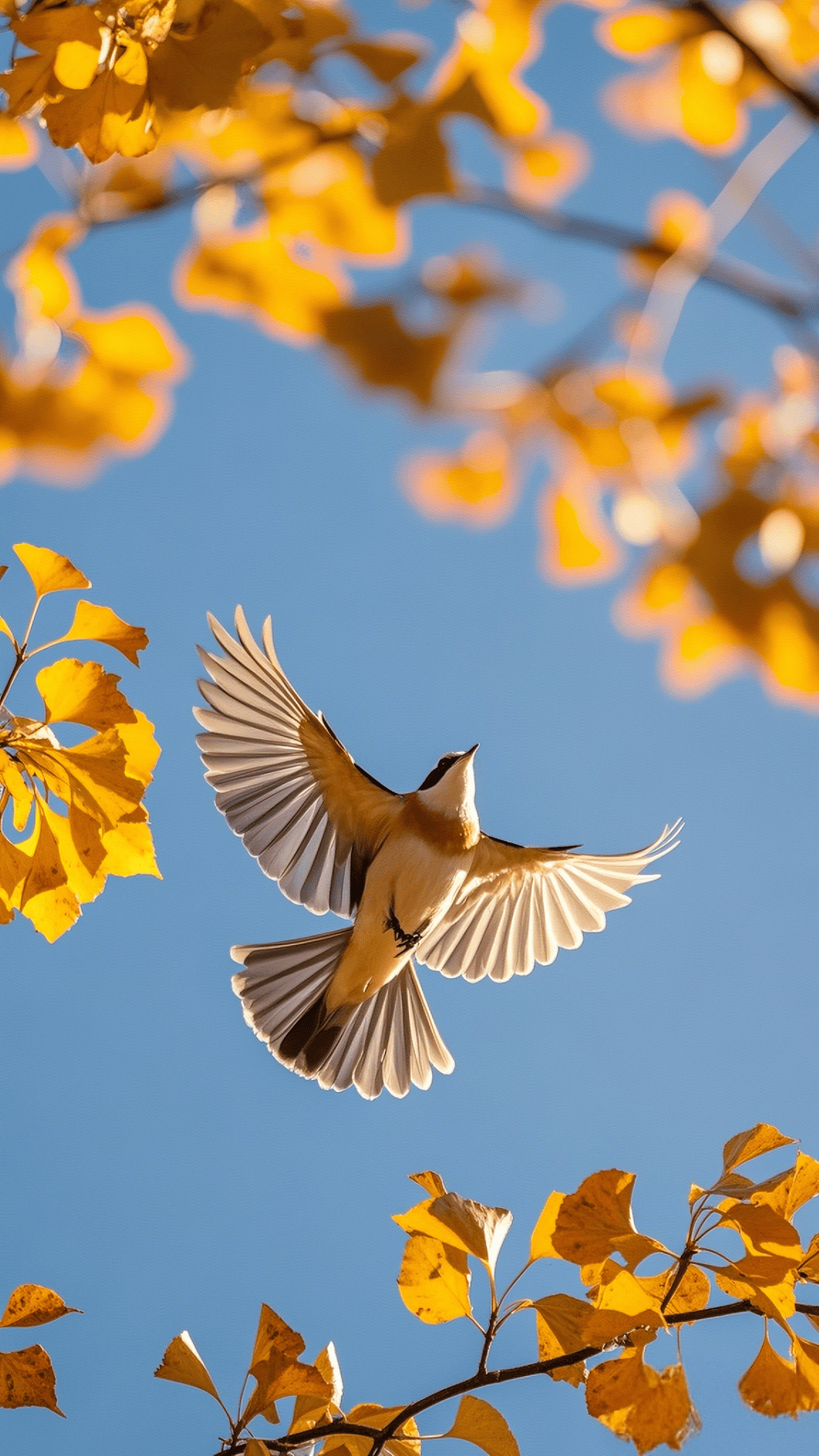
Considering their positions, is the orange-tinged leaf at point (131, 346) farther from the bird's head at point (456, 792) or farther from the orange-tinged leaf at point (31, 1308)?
the bird's head at point (456, 792)

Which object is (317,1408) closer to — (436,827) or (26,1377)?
(26,1377)

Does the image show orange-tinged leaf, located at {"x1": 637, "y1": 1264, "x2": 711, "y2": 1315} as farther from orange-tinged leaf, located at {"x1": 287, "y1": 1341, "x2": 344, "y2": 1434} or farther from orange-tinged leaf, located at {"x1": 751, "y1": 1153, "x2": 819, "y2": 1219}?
orange-tinged leaf, located at {"x1": 287, "y1": 1341, "x2": 344, "y2": 1434}

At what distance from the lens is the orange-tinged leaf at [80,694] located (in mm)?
1096

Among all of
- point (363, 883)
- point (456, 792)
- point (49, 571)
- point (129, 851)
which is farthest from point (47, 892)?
point (363, 883)

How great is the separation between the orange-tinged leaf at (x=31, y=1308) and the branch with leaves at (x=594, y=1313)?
0.50 feet

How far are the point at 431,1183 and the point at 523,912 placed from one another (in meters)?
2.07

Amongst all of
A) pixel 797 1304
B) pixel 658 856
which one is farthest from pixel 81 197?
pixel 658 856

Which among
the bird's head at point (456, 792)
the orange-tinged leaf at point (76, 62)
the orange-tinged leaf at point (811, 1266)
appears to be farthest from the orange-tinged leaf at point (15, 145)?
the bird's head at point (456, 792)

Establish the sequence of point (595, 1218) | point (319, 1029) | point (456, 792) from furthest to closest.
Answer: point (319, 1029) → point (456, 792) → point (595, 1218)

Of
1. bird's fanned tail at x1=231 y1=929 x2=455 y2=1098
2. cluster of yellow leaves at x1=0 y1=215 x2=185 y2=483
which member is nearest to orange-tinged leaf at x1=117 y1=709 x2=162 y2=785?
cluster of yellow leaves at x1=0 y1=215 x2=185 y2=483

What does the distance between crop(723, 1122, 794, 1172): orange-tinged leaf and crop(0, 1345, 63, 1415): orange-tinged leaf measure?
696 mm

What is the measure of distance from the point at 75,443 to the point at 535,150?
355mm

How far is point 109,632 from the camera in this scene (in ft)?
3.89

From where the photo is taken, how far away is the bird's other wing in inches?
128
